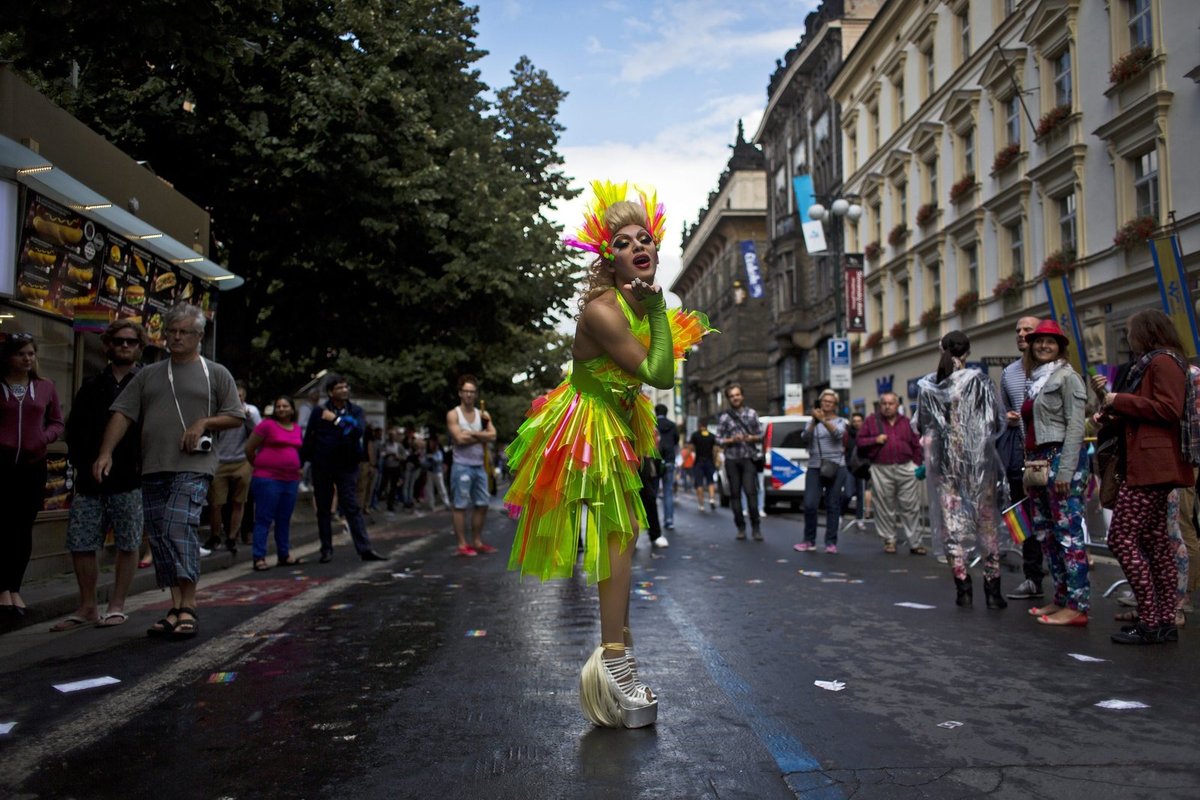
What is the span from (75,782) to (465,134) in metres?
18.9

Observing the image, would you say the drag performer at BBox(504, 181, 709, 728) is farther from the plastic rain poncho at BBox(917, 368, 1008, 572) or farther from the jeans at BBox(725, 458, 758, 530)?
the jeans at BBox(725, 458, 758, 530)

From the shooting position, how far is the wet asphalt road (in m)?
3.30

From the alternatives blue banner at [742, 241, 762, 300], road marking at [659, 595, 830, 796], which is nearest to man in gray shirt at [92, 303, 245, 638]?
road marking at [659, 595, 830, 796]

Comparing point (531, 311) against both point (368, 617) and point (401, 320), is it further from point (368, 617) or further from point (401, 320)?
point (368, 617)

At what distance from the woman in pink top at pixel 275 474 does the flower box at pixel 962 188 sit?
2172 cm

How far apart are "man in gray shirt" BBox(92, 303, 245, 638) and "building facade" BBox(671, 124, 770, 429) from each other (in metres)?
44.6

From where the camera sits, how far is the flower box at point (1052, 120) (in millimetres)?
21969

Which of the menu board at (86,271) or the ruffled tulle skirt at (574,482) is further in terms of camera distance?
the menu board at (86,271)

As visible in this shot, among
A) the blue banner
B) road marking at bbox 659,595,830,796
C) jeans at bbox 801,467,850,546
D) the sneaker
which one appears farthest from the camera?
the blue banner

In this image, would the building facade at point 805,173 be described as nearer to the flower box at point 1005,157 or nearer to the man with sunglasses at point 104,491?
the flower box at point 1005,157

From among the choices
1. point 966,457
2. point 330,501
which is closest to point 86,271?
point 330,501

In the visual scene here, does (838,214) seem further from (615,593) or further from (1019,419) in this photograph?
(615,593)

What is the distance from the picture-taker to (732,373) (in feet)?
200

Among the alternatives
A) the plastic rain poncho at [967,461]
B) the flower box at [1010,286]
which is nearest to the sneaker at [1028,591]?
the plastic rain poncho at [967,461]
